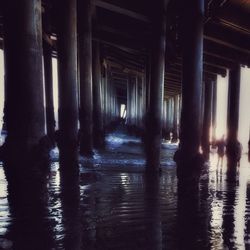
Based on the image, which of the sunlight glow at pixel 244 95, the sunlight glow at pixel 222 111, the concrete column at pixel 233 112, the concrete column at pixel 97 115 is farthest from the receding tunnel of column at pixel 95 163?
the sunlight glow at pixel 222 111

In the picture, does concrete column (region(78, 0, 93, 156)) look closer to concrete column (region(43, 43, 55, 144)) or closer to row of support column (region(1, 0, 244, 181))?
row of support column (region(1, 0, 244, 181))

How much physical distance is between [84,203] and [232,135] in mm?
9910

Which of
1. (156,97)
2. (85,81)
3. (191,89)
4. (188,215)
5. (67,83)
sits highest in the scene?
(85,81)

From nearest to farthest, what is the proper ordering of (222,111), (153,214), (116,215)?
(116,215) < (153,214) < (222,111)

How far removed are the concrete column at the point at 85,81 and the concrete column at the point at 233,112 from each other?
600 centimetres

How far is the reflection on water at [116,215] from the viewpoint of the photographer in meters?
3.02

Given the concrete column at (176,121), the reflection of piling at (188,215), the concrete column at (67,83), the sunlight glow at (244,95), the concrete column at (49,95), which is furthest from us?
the concrete column at (176,121)

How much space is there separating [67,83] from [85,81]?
7.40 ft

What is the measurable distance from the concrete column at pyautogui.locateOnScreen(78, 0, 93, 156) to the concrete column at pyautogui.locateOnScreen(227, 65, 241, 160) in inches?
236

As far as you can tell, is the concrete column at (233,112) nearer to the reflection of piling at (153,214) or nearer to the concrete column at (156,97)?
the concrete column at (156,97)

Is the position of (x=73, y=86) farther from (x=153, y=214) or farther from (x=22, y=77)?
(x=153, y=214)

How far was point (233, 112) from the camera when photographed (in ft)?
41.2

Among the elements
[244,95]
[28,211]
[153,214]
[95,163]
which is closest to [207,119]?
A: [244,95]

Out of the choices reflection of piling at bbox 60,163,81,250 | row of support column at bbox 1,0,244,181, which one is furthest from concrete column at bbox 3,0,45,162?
reflection of piling at bbox 60,163,81,250
